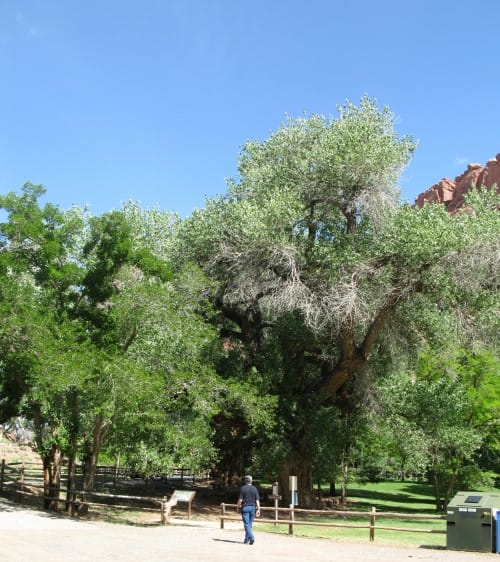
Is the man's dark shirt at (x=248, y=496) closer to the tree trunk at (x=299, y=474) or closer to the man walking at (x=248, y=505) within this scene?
the man walking at (x=248, y=505)

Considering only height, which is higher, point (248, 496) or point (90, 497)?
point (248, 496)

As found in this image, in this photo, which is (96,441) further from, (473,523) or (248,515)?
(473,523)

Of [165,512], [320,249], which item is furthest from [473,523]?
[320,249]

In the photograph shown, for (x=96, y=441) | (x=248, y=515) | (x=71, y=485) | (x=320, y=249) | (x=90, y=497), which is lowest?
(x=90, y=497)

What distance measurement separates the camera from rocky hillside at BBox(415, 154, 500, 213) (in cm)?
11588

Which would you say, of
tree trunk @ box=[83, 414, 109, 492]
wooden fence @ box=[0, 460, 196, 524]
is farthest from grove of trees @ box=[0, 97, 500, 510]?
wooden fence @ box=[0, 460, 196, 524]

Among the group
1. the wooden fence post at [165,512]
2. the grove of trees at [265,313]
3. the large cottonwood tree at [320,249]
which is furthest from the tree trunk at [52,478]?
the large cottonwood tree at [320,249]

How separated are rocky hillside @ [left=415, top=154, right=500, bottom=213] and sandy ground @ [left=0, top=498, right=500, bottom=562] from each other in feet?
337

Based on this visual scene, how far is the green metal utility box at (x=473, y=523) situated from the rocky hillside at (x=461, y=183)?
102877 millimetres

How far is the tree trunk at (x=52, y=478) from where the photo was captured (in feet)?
67.9

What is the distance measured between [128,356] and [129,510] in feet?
19.9

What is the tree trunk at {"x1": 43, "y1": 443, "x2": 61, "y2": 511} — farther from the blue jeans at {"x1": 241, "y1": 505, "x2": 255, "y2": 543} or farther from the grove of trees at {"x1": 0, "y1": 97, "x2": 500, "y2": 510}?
the blue jeans at {"x1": 241, "y1": 505, "x2": 255, "y2": 543}

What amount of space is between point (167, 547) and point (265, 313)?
1367cm

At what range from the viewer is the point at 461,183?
133 meters
